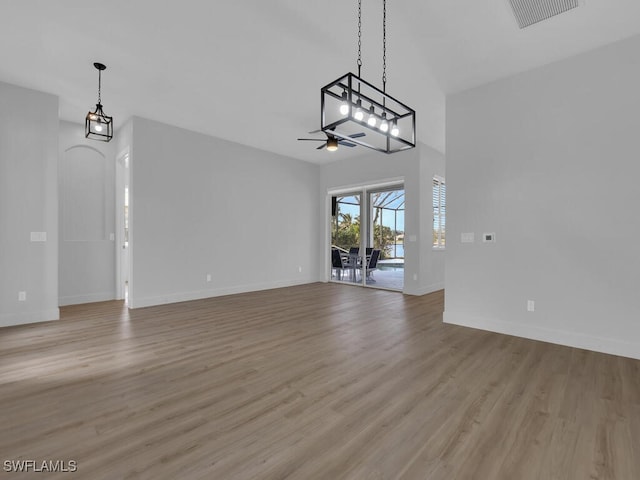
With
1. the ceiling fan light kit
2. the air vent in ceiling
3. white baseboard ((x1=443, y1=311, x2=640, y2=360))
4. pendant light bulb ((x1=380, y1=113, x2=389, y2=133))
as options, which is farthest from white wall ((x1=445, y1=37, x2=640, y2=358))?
pendant light bulb ((x1=380, y1=113, x2=389, y2=133))

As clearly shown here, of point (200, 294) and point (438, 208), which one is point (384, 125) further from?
point (438, 208)

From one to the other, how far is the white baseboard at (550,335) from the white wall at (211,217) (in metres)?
4.15

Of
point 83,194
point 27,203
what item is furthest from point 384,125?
point 83,194

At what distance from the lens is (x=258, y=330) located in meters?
3.83

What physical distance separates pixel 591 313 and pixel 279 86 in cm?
447

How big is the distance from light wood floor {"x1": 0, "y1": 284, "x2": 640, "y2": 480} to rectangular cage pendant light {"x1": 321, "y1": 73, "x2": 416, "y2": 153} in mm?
2043

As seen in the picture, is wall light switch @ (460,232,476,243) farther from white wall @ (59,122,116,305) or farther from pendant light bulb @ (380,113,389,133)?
white wall @ (59,122,116,305)

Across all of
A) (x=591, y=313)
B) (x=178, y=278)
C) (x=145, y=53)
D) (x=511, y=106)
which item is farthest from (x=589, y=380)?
(x=178, y=278)

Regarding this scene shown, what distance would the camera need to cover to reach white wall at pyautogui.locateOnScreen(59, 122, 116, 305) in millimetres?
5207

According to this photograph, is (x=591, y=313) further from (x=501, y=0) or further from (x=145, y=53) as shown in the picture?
(x=145, y=53)

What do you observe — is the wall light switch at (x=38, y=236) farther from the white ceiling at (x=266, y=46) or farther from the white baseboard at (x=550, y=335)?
the white baseboard at (x=550, y=335)

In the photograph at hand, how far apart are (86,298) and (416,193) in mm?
6547

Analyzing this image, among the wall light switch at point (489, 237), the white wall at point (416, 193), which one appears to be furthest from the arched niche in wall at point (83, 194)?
the wall light switch at point (489, 237)

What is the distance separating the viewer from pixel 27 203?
160 inches
